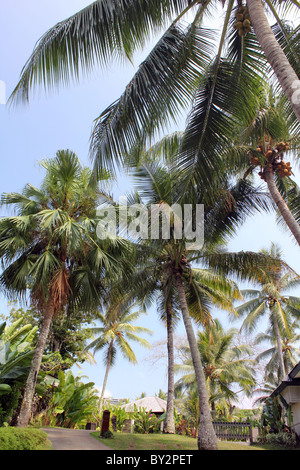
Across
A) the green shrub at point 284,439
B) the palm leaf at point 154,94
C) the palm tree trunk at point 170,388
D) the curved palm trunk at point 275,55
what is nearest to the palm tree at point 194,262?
the palm tree trunk at point 170,388

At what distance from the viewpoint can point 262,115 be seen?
8414 millimetres

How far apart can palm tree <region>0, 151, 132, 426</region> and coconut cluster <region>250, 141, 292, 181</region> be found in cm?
520

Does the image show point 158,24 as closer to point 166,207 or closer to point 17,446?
point 166,207

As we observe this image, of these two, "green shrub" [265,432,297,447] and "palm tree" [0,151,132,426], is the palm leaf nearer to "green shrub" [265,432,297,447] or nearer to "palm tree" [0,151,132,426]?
"palm tree" [0,151,132,426]

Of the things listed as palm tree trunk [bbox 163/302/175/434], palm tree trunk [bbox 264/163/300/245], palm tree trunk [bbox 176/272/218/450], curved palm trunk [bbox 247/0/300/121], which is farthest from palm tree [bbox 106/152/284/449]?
curved palm trunk [bbox 247/0/300/121]

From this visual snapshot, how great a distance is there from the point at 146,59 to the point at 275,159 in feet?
17.3

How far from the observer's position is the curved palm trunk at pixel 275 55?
4121 millimetres

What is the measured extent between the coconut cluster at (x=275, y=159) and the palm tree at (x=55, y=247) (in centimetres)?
520

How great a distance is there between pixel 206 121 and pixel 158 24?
6.02ft

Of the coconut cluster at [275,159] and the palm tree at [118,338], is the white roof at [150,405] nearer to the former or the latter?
the palm tree at [118,338]

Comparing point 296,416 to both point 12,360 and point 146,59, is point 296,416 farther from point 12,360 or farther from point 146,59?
point 146,59

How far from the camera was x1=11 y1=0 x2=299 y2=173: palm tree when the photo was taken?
17.5 feet

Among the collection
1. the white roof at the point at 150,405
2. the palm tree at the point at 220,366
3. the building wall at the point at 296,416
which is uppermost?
the palm tree at the point at 220,366
